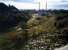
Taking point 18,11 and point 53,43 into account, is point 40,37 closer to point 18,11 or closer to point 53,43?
point 53,43

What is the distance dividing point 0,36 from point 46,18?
24.0 inches


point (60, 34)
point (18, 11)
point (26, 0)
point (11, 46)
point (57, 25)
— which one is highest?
point (26, 0)

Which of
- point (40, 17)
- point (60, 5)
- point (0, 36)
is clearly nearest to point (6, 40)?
point (0, 36)

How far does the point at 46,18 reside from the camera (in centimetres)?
160

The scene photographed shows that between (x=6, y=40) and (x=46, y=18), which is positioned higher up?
(x=46, y=18)

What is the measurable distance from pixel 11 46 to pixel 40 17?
20.0 inches

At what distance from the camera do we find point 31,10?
1609 mm

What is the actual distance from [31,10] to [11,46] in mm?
511

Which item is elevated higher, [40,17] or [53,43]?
[40,17]

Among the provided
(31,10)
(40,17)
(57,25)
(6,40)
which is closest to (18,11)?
(31,10)

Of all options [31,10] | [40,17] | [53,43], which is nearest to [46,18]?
[40,17]

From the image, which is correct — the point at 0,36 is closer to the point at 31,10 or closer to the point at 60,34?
the point at 31,10

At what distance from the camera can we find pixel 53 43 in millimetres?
1545

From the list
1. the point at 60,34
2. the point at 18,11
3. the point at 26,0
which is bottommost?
the point at 60,34
